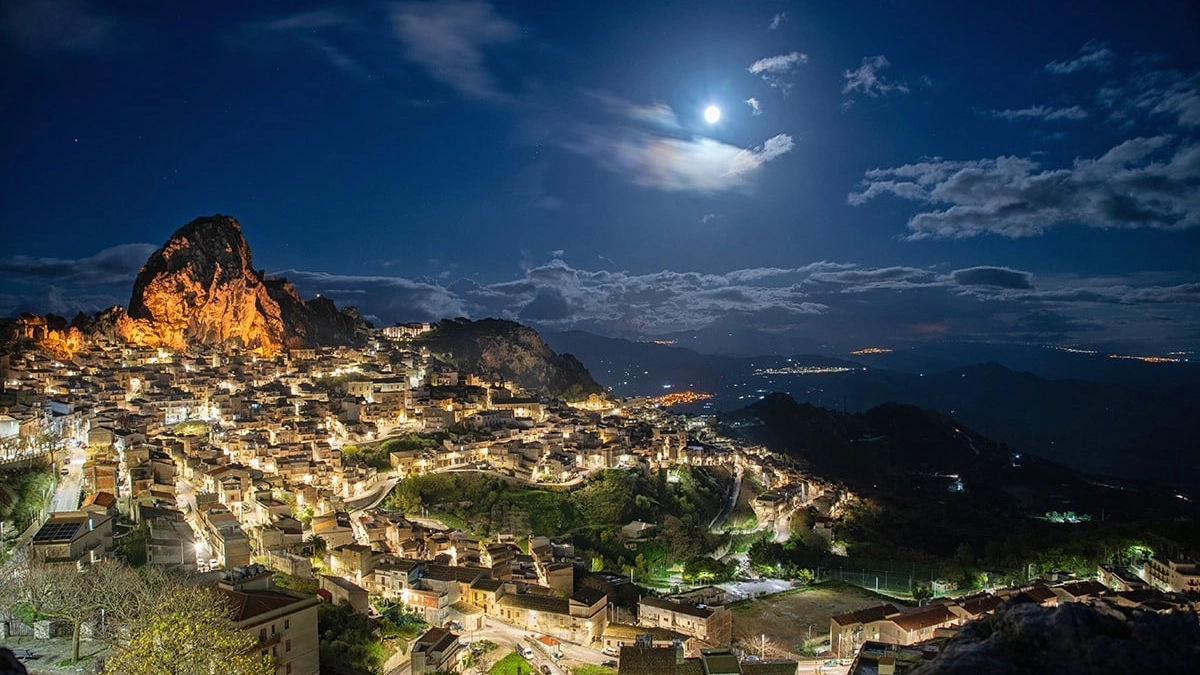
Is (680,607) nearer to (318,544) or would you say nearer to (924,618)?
(924,618)

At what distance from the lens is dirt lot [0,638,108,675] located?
1064cm

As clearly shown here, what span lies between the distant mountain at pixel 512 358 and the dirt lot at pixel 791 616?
35.1 metres

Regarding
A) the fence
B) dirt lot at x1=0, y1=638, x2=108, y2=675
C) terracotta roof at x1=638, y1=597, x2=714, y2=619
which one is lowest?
the fence

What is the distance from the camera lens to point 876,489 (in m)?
46.1

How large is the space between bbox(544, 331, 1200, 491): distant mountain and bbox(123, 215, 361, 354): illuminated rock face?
43.5m

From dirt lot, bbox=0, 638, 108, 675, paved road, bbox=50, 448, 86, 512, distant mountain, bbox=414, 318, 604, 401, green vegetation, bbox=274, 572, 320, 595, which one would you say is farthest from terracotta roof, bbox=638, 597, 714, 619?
distant mountain, bbox=414, 318, 604, 401

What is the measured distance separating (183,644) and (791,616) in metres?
17.7

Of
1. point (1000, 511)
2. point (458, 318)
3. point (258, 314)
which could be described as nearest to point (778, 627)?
point (1000, 511)

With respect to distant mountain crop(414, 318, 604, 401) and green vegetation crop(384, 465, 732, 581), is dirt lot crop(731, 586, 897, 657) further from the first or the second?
distant mountain crop(414, 318, 604, 401)

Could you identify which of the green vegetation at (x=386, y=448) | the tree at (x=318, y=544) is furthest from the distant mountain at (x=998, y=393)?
the tree at (x=318, y=544)

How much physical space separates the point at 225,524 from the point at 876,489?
3846 cm

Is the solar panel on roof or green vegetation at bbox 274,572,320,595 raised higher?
the solar panel on roof

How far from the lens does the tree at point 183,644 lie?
891cm

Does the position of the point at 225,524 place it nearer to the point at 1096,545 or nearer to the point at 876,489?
the point at 1096,545
